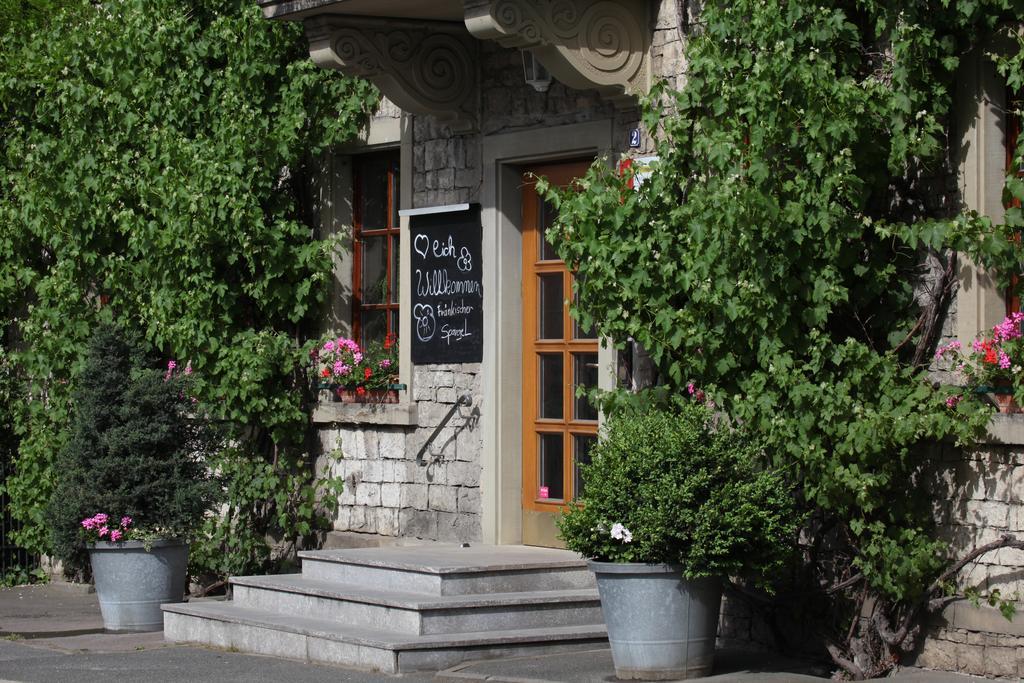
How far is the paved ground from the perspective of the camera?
27.5 ft

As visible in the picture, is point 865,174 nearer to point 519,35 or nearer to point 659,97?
point 659,97

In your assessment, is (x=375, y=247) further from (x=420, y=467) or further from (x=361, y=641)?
(x=361, y=641)

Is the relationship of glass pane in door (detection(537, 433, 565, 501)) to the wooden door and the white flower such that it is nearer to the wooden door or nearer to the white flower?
the wooden door

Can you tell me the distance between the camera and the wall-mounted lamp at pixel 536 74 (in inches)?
405

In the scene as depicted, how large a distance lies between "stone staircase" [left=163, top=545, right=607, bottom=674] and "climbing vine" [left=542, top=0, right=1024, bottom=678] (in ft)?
4.85

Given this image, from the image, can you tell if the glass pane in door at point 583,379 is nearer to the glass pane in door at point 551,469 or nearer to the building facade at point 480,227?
the building facade at point 480,227

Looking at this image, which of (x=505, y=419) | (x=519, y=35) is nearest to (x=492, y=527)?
(x=505, y=419)

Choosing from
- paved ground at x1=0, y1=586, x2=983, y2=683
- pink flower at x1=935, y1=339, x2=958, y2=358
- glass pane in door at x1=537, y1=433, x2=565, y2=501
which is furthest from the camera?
glass pane in door at x1=537, y1=433, x2=565, y2=501

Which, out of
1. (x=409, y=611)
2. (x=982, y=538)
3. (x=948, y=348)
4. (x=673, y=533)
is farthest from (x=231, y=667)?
(x=948, y=348)

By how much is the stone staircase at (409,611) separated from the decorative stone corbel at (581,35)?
2802 millimetres

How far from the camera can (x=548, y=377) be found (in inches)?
424

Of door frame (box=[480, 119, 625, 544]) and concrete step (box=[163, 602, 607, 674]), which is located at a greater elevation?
door frame (box=[480, 119, 625, 544])

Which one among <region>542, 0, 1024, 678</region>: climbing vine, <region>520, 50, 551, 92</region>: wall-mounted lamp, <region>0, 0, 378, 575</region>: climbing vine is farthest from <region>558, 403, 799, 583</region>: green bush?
<region>0, 0, 378, 575</region>: climbing vine

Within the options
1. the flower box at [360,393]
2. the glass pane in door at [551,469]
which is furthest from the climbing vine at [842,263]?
the flower box at [360,393]
